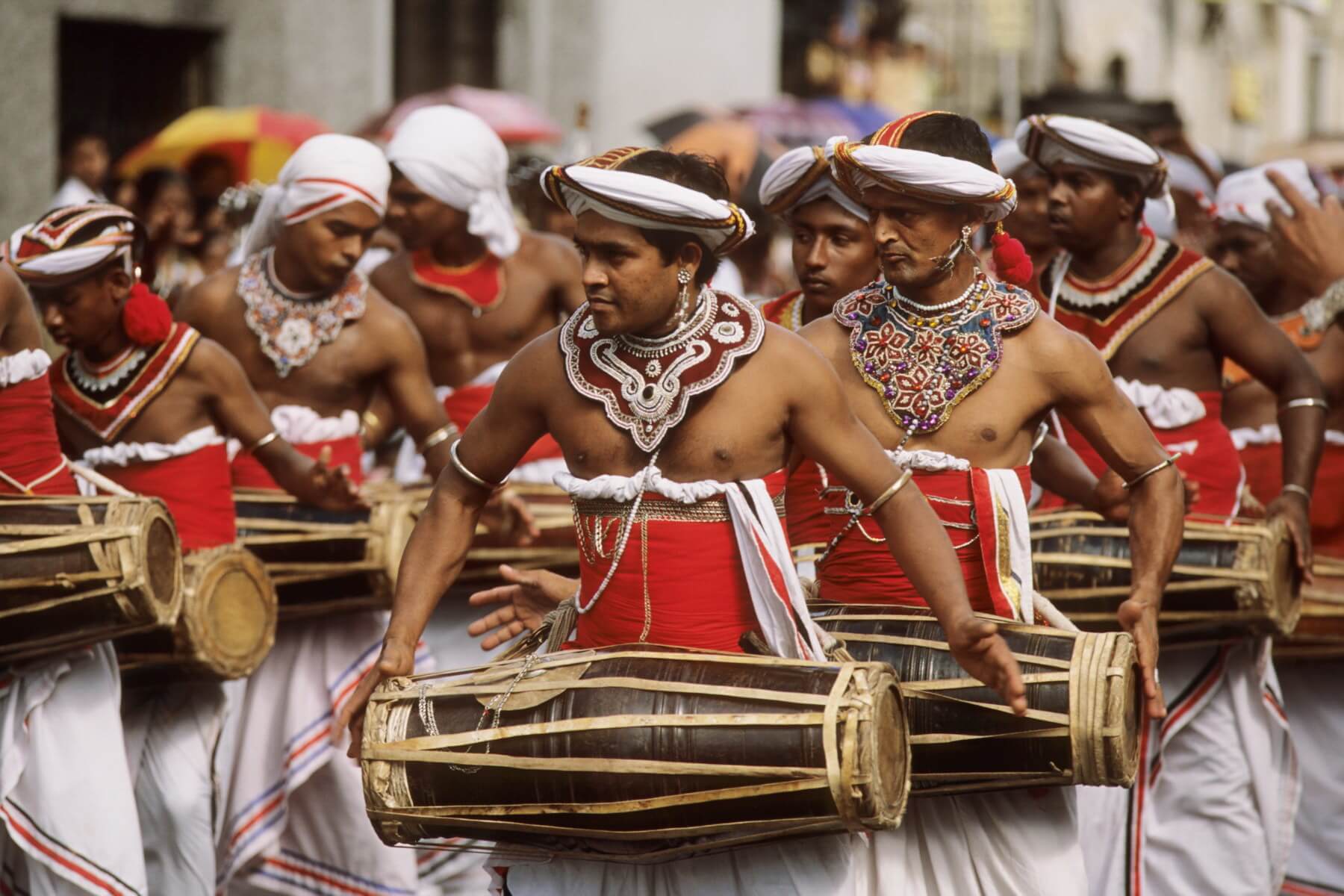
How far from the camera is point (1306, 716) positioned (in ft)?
26.1

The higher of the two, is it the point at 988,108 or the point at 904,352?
the point at 904,352

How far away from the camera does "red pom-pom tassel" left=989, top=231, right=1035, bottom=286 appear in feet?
18.1

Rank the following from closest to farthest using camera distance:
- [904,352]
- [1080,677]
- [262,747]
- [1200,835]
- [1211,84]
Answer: [1080,677]
[904,352]
[1200,835]
[262,747]
[1211,84]

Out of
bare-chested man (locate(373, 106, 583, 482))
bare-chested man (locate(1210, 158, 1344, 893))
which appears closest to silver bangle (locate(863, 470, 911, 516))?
bare-chested man (locate(1210, 158, 1344, 893))

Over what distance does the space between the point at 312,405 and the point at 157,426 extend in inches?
33.5

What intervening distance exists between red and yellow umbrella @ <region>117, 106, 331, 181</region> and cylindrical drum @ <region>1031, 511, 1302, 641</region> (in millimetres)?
7929

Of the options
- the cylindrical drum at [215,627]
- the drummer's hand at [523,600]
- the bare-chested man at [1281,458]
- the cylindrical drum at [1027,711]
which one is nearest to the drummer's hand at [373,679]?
the drummer's hand at [523,600]

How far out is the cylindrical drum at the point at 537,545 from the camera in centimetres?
762

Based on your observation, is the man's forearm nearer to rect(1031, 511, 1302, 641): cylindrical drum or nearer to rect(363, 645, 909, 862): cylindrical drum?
rect(363, 645, 909, 862): cylindrical drum

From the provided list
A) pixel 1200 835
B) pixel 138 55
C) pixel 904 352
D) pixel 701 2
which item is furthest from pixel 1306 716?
pixel 701 2

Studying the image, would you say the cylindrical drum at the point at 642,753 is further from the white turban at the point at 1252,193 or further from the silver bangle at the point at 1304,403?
the white turban at the point at 1252,193

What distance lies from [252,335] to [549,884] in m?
3.01

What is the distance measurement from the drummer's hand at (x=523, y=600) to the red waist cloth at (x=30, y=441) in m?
1.60

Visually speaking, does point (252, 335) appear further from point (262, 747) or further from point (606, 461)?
point (606, 461)
